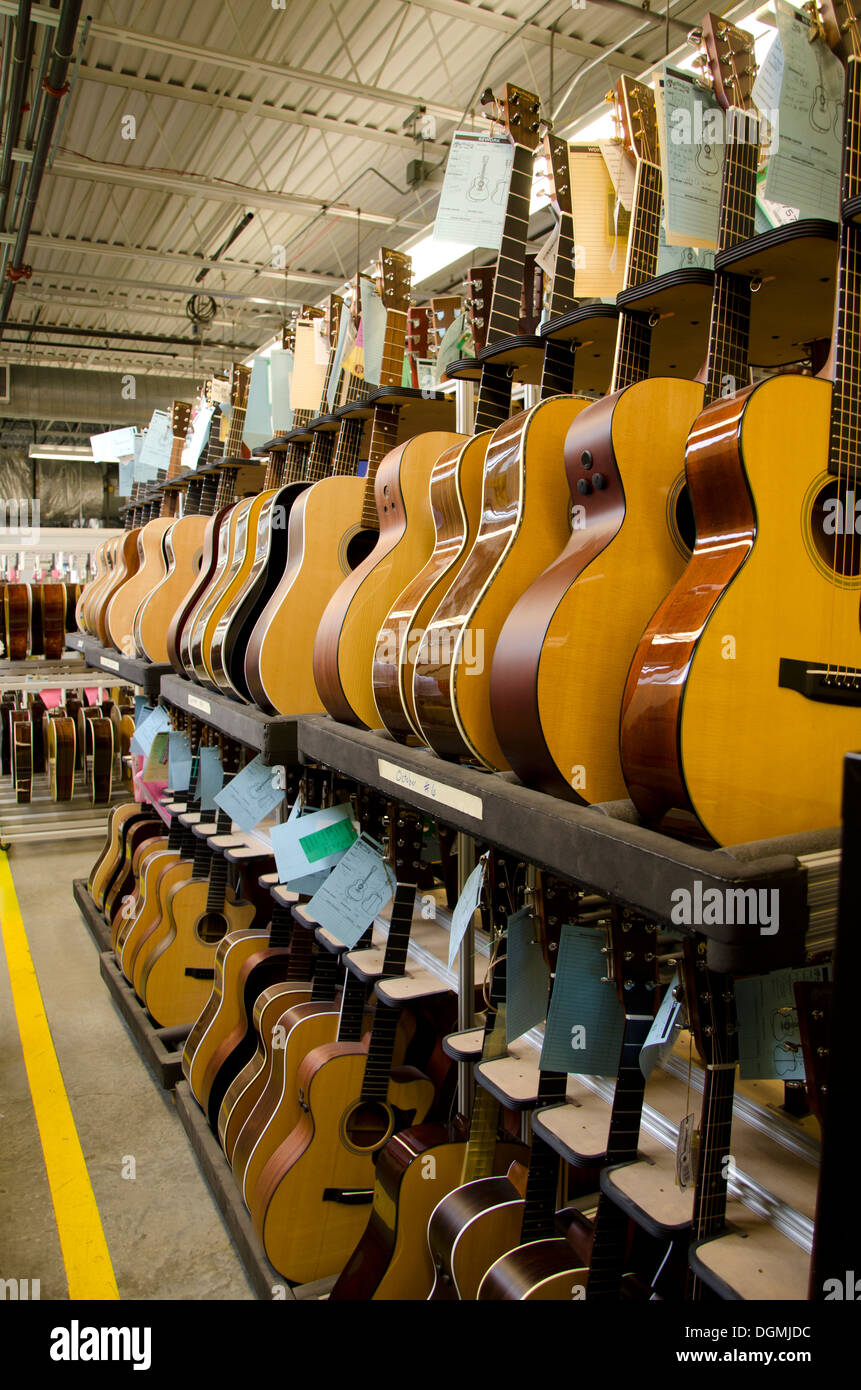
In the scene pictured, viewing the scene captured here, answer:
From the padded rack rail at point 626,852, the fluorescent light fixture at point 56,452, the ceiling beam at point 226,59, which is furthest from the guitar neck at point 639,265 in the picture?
the fluorescent light fixture at point 56,452

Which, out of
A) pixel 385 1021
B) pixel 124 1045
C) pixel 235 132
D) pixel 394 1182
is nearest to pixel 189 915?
pixel 124 1045

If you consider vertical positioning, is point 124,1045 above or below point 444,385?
below

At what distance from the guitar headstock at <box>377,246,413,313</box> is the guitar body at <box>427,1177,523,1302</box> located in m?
1.99

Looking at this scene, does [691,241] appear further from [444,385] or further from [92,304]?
[92,304]

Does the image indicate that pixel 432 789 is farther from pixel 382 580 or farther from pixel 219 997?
pixel 219 997

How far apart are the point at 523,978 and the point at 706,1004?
41 cm

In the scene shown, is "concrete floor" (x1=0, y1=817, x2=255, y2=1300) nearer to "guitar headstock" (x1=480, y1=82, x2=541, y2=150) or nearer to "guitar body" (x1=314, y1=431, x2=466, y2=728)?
"guitar body" (x1=314, y1=431, x2=466, y2=728)

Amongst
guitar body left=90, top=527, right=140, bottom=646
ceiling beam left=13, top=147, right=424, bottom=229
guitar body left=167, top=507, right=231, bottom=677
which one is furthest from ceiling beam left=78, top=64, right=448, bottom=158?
guitar body left=167, top=507, right=231, bottom=677

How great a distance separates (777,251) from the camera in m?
1.15

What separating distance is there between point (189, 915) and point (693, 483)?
291 centimetres

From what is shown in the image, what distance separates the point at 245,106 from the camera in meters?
6.28

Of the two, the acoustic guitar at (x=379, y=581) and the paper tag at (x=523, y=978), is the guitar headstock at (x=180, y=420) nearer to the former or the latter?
the acoustic guitar at (x=379, y=581)

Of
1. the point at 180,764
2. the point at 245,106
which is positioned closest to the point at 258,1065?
the point at 180,764
